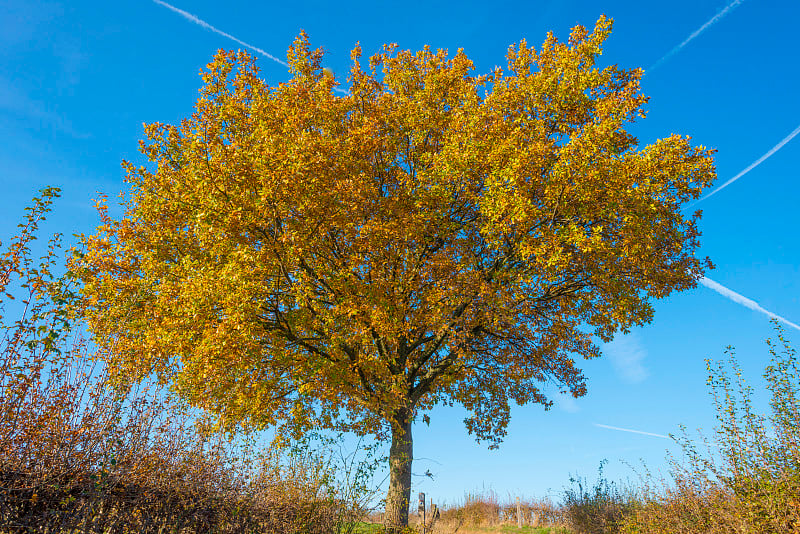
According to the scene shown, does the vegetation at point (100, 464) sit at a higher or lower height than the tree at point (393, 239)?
lower

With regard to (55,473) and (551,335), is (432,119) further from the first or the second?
(55,473)

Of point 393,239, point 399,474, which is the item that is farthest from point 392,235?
point 399,474

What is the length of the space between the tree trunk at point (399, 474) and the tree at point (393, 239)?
69mm

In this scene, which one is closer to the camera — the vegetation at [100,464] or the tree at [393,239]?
the vegetation at [100,464]

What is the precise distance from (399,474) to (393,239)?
642 cm

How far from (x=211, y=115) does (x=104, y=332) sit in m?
7.05

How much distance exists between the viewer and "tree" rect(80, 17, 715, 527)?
40.3 feet

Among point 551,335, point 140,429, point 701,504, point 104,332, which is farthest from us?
point 551,335

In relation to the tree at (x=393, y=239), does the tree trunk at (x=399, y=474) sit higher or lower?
lower

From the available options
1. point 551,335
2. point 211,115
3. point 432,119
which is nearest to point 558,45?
point 432,119

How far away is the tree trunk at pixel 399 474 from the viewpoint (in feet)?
43.7

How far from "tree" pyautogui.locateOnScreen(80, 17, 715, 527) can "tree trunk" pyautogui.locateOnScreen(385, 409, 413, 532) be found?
0.23ft

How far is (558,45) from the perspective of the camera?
1571 centimetres

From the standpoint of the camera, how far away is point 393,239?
46.0ft
